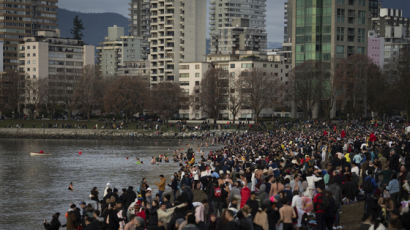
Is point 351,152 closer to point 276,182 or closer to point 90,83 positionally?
point 276,182

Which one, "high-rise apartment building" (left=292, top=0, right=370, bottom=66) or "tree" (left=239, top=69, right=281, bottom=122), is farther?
"tree" (left=239, top=69, right=281, bottom=122)

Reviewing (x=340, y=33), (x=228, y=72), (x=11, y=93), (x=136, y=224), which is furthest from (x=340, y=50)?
(x=136, y=224)

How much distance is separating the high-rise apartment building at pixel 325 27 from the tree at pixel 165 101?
2911cm

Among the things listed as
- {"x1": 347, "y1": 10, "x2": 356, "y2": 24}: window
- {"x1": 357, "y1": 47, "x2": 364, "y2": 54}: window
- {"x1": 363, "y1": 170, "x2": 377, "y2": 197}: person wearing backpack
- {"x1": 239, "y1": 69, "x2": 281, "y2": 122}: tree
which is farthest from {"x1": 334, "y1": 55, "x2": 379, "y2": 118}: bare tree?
{"x1": 363, "y1": 170, "x2": 377, "y2": 197}: person wearing backpack

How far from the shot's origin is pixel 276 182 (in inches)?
893

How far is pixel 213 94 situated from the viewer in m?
129

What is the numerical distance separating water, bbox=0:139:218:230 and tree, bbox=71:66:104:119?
37.0m

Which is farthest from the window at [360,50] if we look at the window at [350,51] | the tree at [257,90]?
the tree at [257,90]

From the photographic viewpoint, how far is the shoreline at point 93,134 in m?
109

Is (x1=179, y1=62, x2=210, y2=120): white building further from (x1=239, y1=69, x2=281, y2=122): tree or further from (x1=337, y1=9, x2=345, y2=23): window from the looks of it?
(x1=337, y1=9, x2=345, y2=23): window

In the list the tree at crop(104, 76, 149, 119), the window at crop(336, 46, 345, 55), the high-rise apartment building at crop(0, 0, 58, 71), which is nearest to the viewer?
the window at crop(336, 46, 345, 55)

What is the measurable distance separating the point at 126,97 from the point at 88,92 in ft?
46.7

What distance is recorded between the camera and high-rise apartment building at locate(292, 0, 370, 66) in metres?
116

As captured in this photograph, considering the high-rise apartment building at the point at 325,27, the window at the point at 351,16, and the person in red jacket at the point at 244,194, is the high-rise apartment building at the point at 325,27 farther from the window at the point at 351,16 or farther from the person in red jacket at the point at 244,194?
the person in red jacket at the point at 244,194
